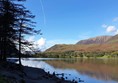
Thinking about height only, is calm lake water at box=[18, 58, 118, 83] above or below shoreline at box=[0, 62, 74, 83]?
below

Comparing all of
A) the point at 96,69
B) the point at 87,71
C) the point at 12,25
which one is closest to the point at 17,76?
the point at 12,25

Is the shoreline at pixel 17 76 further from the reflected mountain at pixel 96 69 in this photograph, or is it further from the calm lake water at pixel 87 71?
the reflected mountain at pixel 96 69

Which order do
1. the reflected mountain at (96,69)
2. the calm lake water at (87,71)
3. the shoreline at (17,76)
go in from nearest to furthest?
the shoreline at (17,76) → the calm lake water at (87,71) → the reflected mountain at (96,69)

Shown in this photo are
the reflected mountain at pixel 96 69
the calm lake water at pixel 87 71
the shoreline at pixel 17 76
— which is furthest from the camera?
the reflected mountain at pixel 96 69

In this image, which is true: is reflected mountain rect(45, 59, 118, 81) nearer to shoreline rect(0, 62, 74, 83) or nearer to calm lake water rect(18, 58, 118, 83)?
calm lake water rect(18, 58, 118, 83)

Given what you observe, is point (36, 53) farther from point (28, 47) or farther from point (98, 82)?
point (98, 82)

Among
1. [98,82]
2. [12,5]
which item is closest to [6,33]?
[12,5]

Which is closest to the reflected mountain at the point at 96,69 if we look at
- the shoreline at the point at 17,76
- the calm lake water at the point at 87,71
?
the calm lake water at the point at 87,71

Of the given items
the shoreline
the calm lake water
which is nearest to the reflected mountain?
the calm lake water

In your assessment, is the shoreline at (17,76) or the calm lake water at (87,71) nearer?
the shoreline at (17,76)

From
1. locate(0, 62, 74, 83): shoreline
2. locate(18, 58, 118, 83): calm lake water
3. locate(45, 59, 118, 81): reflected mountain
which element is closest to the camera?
locate(0, 62, 74, 83): shoreline

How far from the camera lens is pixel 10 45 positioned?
1527 inches

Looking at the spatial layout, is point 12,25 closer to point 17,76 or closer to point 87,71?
point 17,76

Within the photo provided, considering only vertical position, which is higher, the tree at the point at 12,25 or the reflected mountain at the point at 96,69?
the tree at the point at 12,25
